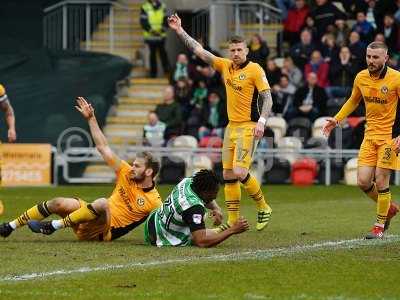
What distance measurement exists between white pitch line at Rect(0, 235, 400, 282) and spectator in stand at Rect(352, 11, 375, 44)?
13.6m

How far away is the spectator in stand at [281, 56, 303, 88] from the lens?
28109 millimetres

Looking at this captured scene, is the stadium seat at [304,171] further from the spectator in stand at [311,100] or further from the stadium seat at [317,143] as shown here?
the spectator in stand at [311,100]

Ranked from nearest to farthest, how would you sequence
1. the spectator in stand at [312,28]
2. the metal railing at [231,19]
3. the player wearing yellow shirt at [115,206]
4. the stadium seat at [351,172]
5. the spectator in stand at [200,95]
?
the player wearing yellow shirt at [115,206] → the stadium seat at [351,172] → the spectator in stand at [200,95] → the spectator in stand at [312,28] → the metal railing at [231,19]

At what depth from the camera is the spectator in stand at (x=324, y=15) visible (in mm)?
29062

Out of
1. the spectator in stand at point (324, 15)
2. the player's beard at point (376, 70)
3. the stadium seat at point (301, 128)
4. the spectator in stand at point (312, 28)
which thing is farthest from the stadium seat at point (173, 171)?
the player's beard at point (376, 70)

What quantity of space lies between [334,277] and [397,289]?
0.77 meters

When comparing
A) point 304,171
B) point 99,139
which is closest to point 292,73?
point 304,171

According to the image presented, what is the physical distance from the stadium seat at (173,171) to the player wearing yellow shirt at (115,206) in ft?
40.0

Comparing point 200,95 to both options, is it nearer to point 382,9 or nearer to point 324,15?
point 324,15

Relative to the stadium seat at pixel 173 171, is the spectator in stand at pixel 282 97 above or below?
above

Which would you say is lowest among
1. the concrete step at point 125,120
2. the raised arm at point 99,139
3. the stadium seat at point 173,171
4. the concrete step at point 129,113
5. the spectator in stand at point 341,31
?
the stadium seat at point 173,171

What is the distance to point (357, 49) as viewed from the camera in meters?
27.4

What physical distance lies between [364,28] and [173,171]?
5290 mm

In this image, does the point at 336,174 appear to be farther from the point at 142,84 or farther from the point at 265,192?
the point at 142,84
